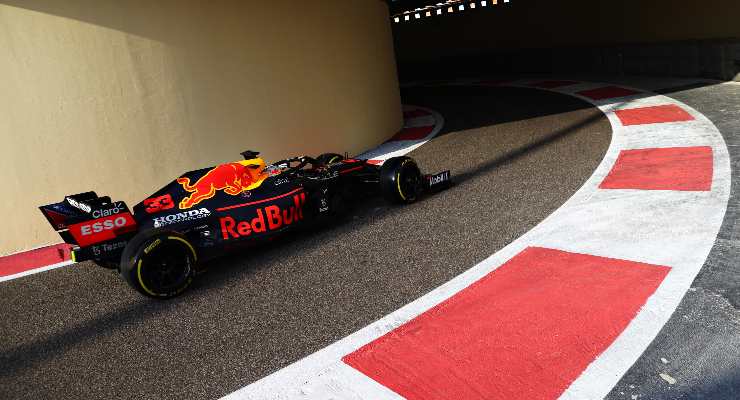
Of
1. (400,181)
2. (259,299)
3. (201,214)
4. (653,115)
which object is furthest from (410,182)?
(653,115)

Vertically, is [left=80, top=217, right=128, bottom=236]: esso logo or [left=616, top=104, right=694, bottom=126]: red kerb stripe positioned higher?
[left=80, top=217, right=128, bottom=236]: esso logo

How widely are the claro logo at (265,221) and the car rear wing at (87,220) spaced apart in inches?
37.5

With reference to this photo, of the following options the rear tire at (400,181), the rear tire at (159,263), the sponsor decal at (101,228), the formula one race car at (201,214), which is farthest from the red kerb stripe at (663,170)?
the sponsor decal at (101,228)

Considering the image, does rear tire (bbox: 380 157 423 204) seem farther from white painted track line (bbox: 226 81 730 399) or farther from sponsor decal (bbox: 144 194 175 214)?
sponsor decal (bbox: 144 194 175 214)

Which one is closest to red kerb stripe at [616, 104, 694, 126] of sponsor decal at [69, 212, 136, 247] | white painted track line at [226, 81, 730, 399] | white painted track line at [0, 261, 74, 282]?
white painted track line at [226, 81, 730, 399]

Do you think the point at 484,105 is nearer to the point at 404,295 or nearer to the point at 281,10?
the point at 281,10

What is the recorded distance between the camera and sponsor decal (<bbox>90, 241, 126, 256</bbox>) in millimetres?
5496

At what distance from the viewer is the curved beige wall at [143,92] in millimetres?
7207

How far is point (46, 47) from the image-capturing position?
719cm

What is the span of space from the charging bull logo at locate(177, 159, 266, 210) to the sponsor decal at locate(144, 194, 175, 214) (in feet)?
0.44

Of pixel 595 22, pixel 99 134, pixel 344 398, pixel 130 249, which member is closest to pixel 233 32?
pixel 99 134

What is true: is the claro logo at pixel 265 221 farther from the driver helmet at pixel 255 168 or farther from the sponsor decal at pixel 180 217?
the driver helmet at pixel 255 168

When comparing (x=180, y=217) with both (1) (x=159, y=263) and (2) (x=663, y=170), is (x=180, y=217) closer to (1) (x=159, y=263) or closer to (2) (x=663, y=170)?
(1) (x=159, y=263)

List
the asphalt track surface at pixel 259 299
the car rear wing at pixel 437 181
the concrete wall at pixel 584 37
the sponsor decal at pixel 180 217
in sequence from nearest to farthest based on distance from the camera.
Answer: the asphalt track surface at pixel 259 299 < the sponsor decal at pixel 180 217 < the car rear wing at pixel 437 181 < the concrete wall at pixel 584 37
